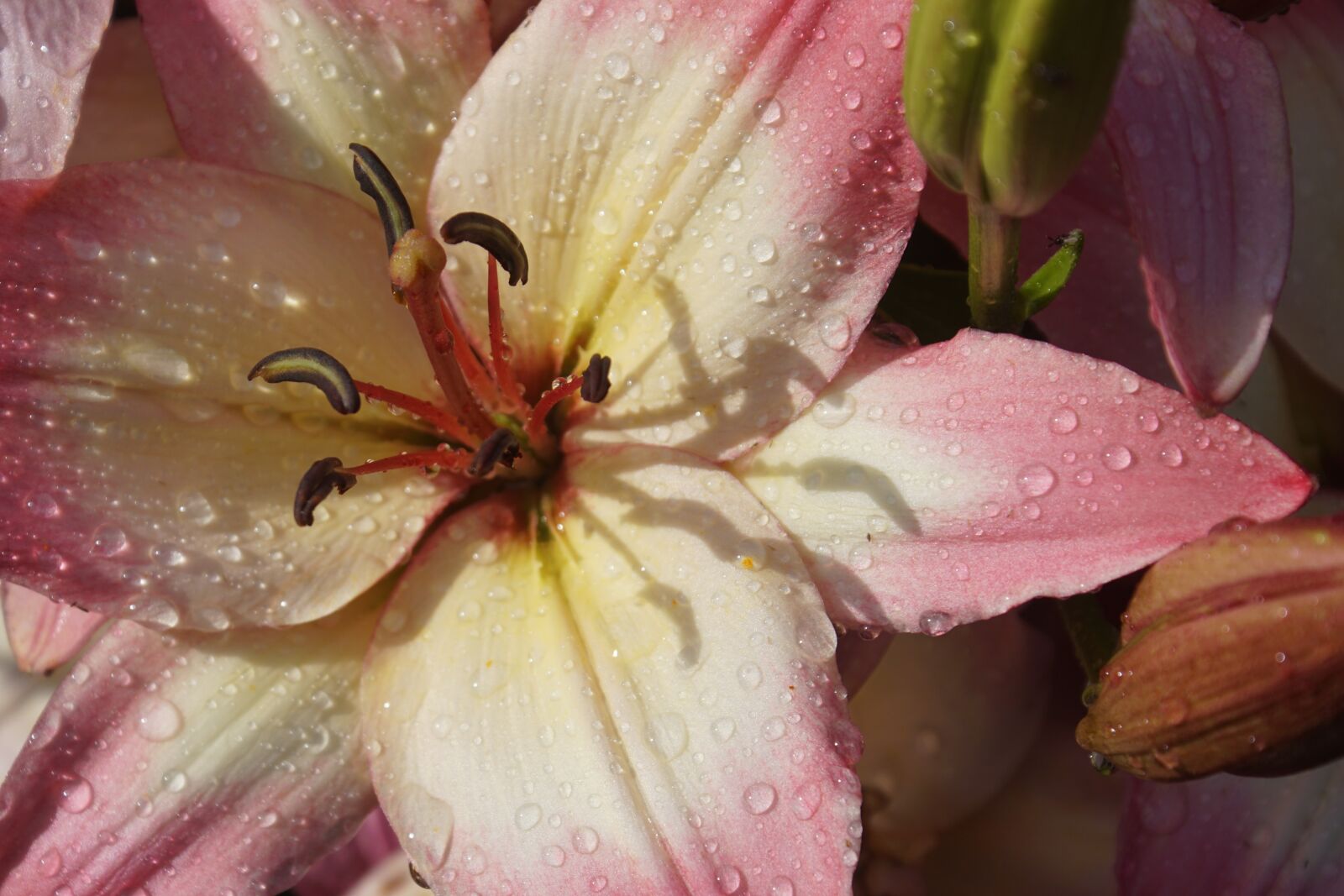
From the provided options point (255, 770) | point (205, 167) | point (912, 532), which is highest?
point (205, 167)

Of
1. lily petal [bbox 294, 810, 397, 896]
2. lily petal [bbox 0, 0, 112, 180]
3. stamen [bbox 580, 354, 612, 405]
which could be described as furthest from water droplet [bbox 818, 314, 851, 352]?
lily petal [bbox 294, 810, 397, 896]

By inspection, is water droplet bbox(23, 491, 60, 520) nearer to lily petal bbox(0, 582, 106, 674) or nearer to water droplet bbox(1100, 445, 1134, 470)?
lily petal bbox(0, 582, 106, 674)

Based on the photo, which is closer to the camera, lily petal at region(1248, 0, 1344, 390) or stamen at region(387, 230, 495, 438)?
stamen at region(387, 230, 495, 438)

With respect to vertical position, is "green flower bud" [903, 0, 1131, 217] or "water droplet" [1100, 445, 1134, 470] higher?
"green flower bud" [903, 0, 1131, 217]

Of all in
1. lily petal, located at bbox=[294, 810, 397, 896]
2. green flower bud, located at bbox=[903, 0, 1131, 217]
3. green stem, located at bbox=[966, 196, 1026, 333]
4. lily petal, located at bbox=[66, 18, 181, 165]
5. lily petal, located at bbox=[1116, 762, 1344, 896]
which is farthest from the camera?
lily petal, located at bbox=[294, 810, 397, 896]

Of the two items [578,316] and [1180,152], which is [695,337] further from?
Result: [1180,152]

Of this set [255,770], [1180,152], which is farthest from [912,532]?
[255,770]

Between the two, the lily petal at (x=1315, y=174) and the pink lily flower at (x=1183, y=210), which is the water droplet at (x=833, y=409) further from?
the lily petal at (x=1315, y=174)
